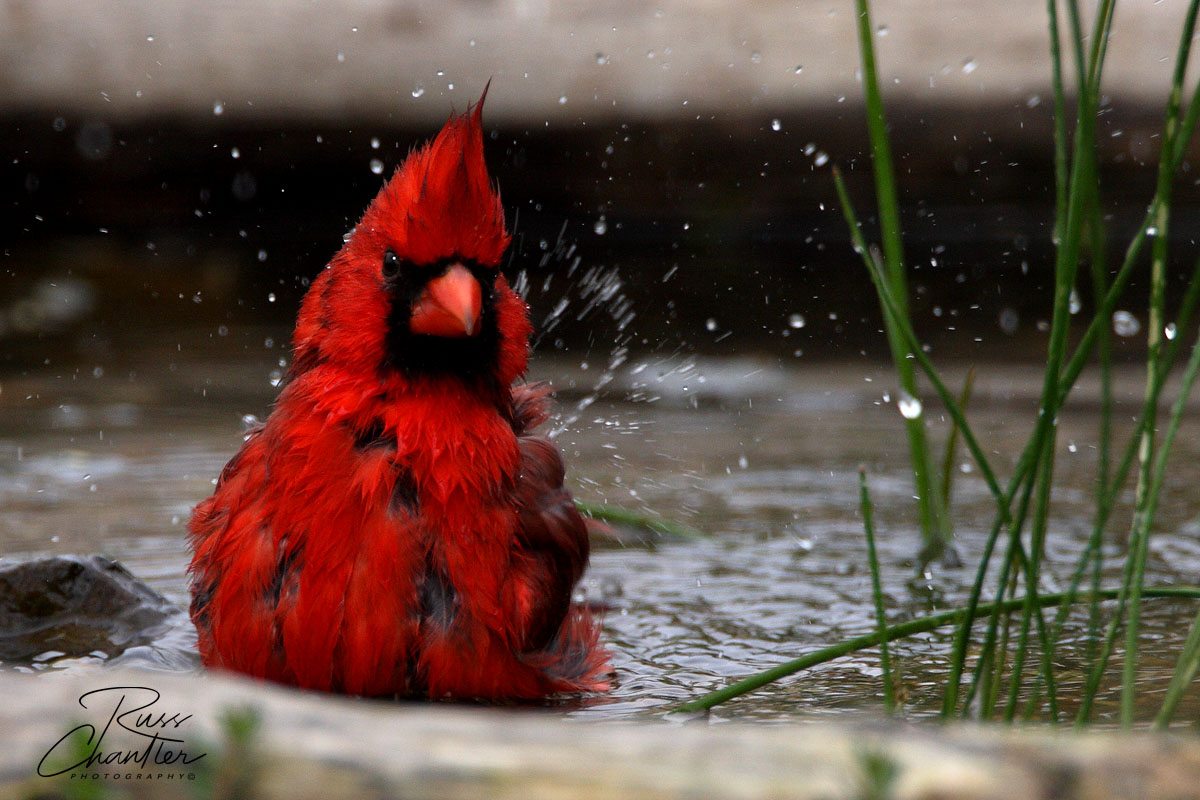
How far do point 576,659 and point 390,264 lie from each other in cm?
67

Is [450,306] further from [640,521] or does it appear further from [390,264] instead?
[640,521]

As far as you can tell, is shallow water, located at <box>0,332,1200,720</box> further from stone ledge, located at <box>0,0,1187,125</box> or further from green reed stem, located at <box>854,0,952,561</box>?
stone ledge, located at <box>0,0,1187,125</box>

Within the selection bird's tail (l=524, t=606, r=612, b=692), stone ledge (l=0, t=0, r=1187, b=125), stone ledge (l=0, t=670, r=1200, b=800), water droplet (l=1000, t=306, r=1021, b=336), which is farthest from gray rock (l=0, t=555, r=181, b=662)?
water droplet (l=1000, t=306, r=1021, b=336)

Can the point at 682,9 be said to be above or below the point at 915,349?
above

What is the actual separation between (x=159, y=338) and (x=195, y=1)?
130 cm

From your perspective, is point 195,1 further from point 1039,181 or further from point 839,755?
point 839,755

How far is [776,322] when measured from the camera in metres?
5.46

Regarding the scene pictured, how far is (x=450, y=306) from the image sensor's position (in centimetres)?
200

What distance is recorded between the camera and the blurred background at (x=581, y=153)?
4.73 meters

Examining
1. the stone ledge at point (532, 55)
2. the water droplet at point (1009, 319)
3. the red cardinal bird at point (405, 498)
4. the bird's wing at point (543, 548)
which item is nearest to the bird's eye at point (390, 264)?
the red cardinal bird at point (405, 498)

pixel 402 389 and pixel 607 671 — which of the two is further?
pixel 607 671

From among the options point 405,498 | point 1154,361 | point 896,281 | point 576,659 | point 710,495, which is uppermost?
point 896,281

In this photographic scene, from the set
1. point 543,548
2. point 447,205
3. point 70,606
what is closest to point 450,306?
point 447,205

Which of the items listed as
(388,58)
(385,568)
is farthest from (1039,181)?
(385,568)
